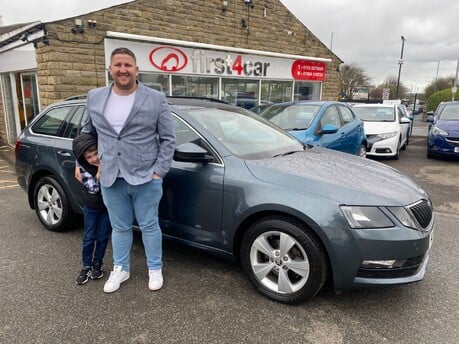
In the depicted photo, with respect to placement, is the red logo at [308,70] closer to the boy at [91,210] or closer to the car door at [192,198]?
the car door at [192,198]

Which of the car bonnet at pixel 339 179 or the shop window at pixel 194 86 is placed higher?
the shop window at pixel 194 86

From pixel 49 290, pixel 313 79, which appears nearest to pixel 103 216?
pixel 49 290

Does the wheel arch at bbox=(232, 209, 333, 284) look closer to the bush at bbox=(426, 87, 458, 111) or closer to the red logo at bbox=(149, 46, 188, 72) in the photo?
the red logo at bbox=(149, 46, 188, 72)

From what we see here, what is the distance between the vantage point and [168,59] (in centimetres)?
960

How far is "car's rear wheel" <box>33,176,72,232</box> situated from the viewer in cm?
389

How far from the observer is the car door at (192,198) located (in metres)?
2.87

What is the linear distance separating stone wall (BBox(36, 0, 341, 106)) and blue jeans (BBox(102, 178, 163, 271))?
5841 mm

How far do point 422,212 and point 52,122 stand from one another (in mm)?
3676

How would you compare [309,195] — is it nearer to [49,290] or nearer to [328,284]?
[328,284]

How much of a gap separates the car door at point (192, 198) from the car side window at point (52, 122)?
1493 millimetres

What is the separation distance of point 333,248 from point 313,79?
12.9 meters

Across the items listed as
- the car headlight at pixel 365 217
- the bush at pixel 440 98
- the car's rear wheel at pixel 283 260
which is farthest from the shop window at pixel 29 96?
the bush at pixel 440 98

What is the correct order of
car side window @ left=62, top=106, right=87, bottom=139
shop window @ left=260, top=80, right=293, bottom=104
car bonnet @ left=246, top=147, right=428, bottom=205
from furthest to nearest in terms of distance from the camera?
shop window @ left=260, top=80, right=293, bottom=104
car side window @ left=62, top=106, right=87, bottom=139
car bonnet @ left=246, top=147, right=428, bottom=205

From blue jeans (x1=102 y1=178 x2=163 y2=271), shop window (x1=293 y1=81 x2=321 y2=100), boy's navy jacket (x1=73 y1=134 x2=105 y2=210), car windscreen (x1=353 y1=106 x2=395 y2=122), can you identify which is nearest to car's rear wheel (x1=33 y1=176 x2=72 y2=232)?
boy's navy jacket (x1=73 y1=134 x2=105 y2=210)
